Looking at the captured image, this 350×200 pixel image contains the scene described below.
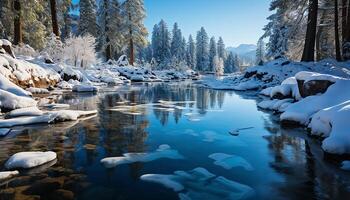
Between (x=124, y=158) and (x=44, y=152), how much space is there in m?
1.52

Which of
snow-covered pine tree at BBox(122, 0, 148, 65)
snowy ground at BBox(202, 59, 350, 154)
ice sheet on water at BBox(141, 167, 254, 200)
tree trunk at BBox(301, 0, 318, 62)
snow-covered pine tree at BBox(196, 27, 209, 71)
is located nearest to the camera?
ice sheet on water at BBox(141, 167, 254, 200)

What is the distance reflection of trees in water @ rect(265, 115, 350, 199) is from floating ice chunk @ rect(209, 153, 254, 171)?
49cm

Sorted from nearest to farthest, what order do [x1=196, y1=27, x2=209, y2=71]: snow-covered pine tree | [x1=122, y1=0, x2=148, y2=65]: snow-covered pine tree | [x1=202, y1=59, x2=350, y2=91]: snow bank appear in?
1. [x1=202, y1=59, x2=350, y2=91]: snow bank
2. [x1=122, y1=0, x2=148, y2=65]: snow-covered pine tree
3. [x1=196, y1=27, x2=209, y2=71]: snow-covered pine tree

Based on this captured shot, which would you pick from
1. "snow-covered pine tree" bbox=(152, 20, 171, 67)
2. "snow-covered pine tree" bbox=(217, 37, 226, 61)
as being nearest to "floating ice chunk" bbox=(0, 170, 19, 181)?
"snow-covered pine tree" bbox=(152, 20, 171, 67)

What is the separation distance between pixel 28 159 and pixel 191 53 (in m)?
90.1

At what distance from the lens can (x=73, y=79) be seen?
75.0 feet

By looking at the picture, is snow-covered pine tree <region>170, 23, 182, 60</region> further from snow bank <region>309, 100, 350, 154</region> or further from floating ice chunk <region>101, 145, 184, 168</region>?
floating ice chunk <region>101, 145, 184, 168</region>

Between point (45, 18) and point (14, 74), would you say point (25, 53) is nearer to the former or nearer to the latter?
point (14, 74)

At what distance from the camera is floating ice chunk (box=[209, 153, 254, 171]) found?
228 inches

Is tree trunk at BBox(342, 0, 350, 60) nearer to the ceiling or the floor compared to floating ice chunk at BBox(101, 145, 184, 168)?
nearer to the ceiling

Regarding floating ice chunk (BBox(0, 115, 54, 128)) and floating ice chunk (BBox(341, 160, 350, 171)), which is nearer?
floating ice chunk (BBox(341, 160, 350, 171))

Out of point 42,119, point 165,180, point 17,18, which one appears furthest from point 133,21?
point 165,180

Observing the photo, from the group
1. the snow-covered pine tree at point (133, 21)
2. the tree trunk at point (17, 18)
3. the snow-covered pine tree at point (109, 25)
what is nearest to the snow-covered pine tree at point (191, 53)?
the snow-covered pine tree at point (133, 21)

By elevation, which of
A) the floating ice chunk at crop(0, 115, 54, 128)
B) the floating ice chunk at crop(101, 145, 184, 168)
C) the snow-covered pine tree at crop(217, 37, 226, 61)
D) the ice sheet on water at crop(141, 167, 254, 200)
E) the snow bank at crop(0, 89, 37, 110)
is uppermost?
the snow-covered pine tree at crop(217, 37, 226, 61)
